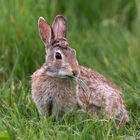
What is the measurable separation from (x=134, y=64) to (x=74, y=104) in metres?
1.75

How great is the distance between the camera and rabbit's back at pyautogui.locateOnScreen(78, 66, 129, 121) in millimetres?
6004

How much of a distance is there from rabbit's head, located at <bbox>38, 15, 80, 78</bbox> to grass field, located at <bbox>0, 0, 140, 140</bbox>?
37 cm

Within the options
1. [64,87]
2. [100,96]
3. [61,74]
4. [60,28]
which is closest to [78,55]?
[60,28]

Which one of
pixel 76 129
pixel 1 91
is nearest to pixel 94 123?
pixel 76 129

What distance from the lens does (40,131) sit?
17.3 ft

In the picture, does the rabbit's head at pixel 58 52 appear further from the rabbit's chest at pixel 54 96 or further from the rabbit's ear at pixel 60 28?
the rabbit's chest at pixel 54 96

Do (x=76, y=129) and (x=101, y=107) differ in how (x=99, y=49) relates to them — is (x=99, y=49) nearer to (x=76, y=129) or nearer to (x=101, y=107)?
(x=101, y=107)

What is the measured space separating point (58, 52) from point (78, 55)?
169cm

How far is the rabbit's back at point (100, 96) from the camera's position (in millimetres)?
6004

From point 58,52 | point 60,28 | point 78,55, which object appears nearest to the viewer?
point 58,52

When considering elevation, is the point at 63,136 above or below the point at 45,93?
below

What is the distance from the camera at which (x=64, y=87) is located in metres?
5.96

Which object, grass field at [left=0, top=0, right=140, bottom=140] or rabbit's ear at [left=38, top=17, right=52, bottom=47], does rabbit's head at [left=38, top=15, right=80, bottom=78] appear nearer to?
rabbit's ear at [left=38, top=17, right=52, bottom=47]

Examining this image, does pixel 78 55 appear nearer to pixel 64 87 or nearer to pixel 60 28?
pixel 60 28
